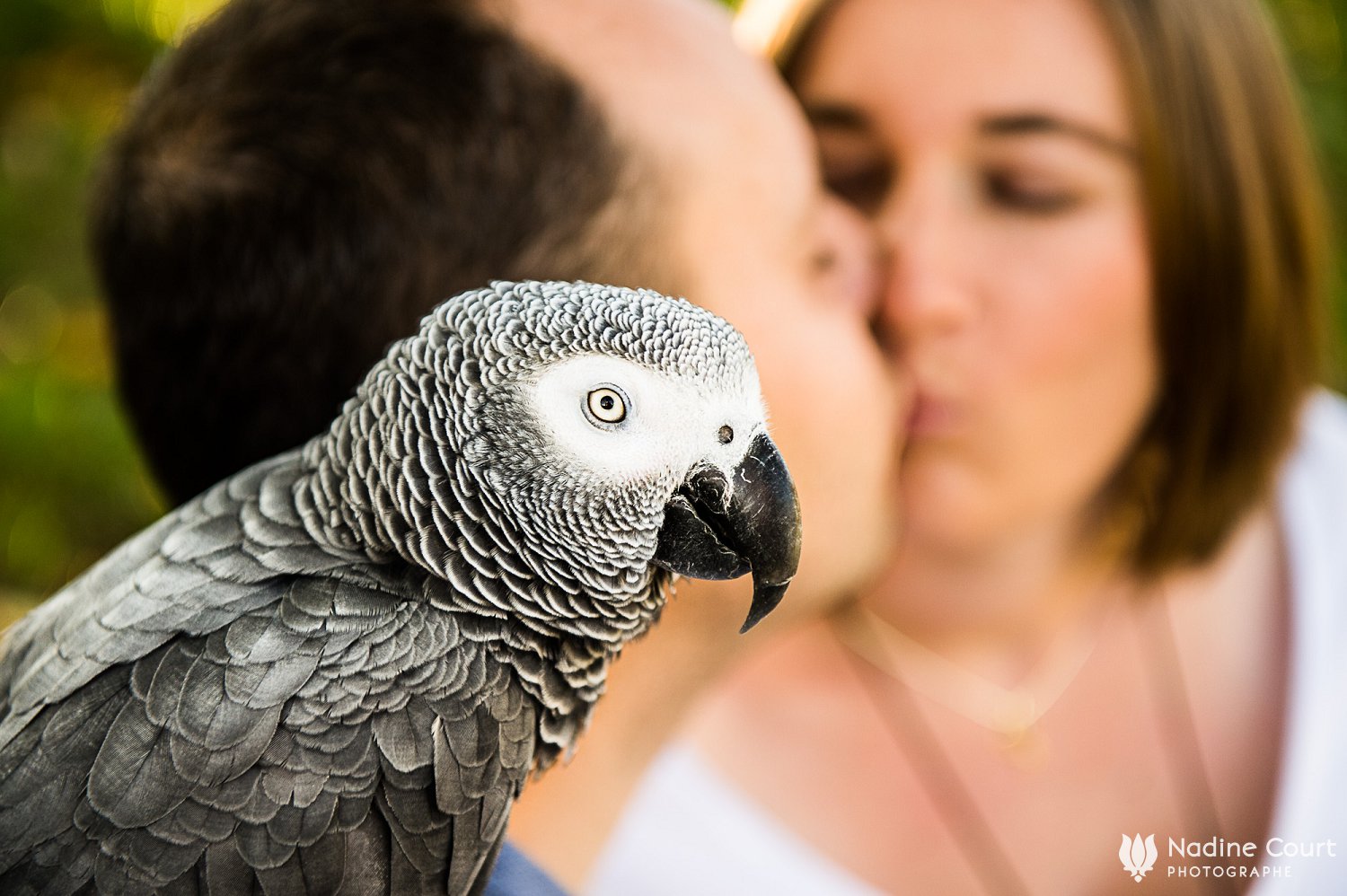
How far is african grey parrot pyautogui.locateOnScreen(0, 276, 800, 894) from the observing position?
0.41m

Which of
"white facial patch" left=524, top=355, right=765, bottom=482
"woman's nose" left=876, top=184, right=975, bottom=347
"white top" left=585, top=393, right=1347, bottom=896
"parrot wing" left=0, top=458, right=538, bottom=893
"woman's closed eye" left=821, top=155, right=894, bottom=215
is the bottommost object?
"white top" left=585, top=393, right=1347, bottom=896

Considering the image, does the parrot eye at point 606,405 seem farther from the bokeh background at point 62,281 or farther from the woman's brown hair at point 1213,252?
the bokeh background at point 62,281

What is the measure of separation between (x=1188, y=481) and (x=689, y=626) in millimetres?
810

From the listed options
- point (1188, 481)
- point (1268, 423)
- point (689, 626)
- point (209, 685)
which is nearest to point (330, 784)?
point (209, 685)

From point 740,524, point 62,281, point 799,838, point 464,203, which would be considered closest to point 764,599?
point 740,524

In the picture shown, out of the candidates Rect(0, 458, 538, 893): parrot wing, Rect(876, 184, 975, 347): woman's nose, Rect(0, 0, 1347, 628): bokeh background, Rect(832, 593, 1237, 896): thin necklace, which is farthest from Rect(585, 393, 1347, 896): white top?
Rect(0, 0, 1347, 628): bokeh background

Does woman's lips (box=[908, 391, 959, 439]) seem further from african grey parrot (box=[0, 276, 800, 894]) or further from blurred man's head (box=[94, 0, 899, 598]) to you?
african grey parrot (box=[0, 276, 800, 894])

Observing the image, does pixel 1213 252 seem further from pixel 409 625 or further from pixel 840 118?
pixel 409 625

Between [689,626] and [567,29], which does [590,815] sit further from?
[567,29]

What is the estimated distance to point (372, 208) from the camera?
1.77 feet

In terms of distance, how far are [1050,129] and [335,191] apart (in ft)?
1.88

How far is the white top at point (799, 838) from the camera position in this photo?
2.73ft

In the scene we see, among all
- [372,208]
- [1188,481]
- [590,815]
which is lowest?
[590,815]

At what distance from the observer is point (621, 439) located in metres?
0.39
